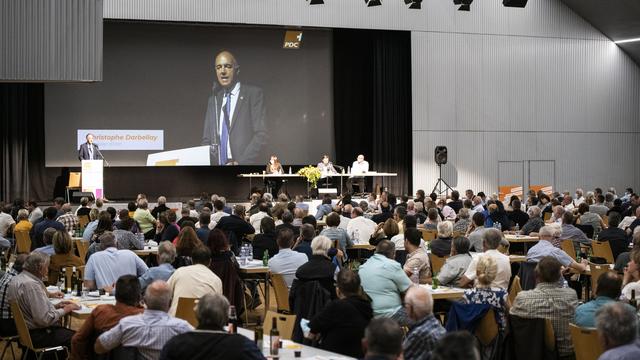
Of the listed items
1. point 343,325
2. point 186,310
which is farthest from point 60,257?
point 343,325

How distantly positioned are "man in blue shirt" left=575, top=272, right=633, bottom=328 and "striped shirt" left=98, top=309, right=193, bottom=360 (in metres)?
2.72

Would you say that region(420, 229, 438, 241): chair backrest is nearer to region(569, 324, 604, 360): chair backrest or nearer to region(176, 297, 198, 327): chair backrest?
region(176, 297, 198, 327): chair backrest

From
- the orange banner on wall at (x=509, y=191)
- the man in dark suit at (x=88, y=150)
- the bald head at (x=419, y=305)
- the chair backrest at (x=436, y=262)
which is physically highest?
the man in dark suit at (x=88, y=150)

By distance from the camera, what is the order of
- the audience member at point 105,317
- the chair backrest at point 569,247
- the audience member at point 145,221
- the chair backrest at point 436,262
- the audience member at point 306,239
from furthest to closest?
the audience member at point 145,221 < the chair backrest at point 569,247 < the chair backrest at point 436,262 < the audience member at point 306,239 < the audience member at point 105,317

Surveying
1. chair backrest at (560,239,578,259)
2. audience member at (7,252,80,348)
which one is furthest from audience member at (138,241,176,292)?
chair backrest at (560,239,578,259)

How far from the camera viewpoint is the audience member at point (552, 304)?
677 cm

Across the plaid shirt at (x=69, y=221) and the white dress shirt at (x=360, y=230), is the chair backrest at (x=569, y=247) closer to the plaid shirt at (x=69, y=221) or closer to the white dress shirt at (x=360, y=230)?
the white dress shirt at (x=360, y=230)

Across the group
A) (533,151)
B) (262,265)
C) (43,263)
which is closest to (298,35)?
(533,151)

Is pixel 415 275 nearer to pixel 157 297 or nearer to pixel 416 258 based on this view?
pixel 416 258

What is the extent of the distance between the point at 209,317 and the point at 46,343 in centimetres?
289

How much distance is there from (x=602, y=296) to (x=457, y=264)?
2.61 m

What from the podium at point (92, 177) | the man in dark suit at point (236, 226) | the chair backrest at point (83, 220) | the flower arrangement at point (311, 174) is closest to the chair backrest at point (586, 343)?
the man in dark suit at point (236, 226)

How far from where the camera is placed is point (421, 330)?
5219 mm

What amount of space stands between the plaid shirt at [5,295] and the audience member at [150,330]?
221 cm
